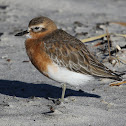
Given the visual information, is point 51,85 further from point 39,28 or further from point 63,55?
point 39,28

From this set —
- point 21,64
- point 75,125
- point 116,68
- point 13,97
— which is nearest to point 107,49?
point 116,68

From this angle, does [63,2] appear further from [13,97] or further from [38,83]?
[13,97]

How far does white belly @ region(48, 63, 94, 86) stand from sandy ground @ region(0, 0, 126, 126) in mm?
384

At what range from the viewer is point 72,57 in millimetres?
5934

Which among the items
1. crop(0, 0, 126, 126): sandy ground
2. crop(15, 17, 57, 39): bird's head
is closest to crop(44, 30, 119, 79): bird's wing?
crop(15, 17, 57, 39): bird's head

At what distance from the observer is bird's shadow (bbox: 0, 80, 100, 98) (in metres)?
6.41

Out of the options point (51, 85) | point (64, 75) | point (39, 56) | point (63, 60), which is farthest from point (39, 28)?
point (51, 85)

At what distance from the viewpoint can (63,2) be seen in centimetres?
1166

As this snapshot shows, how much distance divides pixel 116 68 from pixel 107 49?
35.3 inches

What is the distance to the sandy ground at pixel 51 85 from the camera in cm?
510

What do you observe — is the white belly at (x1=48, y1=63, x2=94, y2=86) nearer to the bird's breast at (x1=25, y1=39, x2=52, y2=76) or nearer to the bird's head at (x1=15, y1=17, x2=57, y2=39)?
the bird's breast at (x1=25, y1=39, x2=52, y2=76)

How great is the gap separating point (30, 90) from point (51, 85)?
45 cm

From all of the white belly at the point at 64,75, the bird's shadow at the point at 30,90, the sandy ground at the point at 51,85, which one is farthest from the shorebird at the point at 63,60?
the bird's shadow at the point at 30,90

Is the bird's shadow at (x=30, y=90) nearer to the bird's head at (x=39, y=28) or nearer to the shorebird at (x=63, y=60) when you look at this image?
the shorebird at (x=63, y=60)
